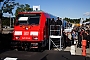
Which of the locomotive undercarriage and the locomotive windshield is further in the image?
the locomotive windshield

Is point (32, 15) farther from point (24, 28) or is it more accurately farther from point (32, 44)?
point (32, 44)

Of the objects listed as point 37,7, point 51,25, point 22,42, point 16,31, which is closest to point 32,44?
point 22,42

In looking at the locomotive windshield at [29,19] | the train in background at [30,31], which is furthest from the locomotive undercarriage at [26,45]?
the locomotive windshield at [29,19]

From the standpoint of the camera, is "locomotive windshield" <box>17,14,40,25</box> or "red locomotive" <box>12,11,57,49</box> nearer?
"red locomotive" <box>12,11,57,49</box>

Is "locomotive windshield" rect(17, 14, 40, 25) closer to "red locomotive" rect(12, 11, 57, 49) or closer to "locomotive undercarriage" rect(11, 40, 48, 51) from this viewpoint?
"red locomotive" rect(12, 11, 57, 49)

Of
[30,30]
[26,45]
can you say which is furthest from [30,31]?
[26,45]

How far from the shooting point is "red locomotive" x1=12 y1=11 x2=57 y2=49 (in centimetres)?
1316

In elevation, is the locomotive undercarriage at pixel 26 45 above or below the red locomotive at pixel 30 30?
below

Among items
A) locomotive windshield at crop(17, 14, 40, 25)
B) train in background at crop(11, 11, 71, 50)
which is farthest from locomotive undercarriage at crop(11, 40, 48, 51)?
locomotive windshield at crop(17, 14, 40, 25)

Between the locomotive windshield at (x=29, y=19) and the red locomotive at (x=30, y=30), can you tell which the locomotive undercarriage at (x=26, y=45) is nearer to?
the red locomotive at (x=30, y=30)

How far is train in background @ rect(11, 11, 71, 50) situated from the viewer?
13172 millimetres

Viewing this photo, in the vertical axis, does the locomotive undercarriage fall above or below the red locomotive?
below

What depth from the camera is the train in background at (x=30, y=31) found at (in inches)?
519

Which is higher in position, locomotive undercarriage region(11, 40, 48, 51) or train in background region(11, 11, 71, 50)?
train in background region(11, 11, 71, 50)
